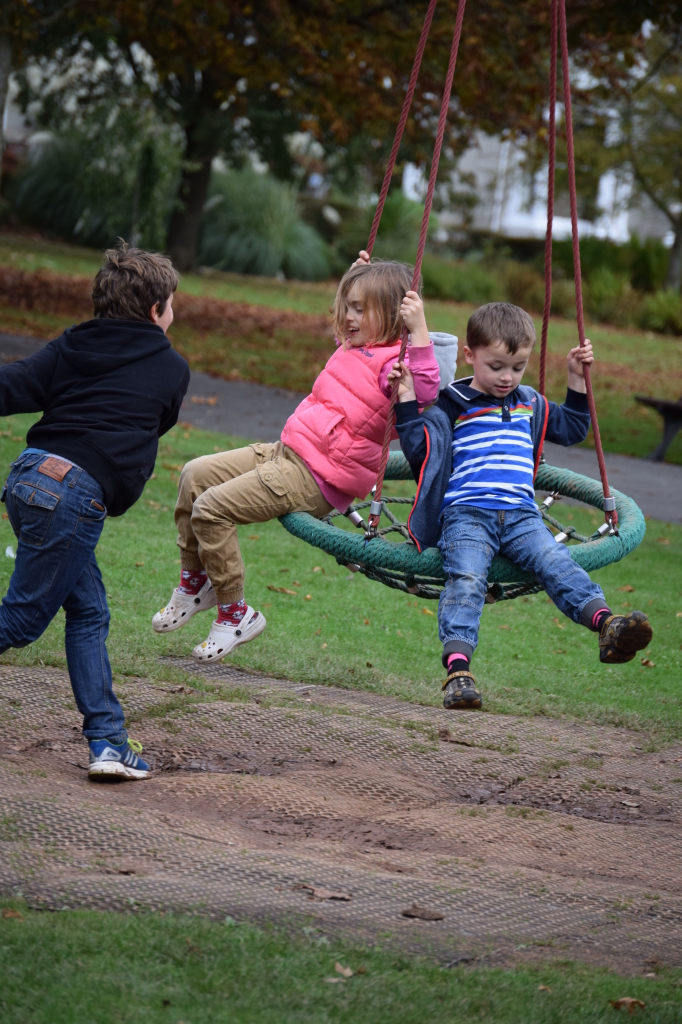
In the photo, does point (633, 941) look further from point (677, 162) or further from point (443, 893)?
point (677, 162)

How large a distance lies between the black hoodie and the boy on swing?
89 centimetres

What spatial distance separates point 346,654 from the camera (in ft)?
18.2

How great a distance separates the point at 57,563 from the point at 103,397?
0.52 metres

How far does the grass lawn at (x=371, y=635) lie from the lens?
17.2 feet

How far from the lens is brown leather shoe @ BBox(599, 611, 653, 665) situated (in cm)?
335

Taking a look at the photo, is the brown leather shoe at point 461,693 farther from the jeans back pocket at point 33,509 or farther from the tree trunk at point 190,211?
the tree trunk at point 190,211

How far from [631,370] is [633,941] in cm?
1583

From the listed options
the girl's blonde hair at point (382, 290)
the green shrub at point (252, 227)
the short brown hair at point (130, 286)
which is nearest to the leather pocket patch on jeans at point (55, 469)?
the short brown hair at point (130, 286)

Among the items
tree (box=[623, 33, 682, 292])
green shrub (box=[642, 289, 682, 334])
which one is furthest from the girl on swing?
tree (box=[623, 33, 682, 292])

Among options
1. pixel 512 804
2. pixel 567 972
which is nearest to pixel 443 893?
pixel 567 972

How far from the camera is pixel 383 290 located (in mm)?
3996

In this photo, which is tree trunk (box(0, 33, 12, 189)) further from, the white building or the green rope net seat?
the white building

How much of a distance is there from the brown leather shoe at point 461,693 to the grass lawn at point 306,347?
900cm

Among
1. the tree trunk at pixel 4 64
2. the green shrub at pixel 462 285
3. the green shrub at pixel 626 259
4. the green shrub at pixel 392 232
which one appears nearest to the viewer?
the tree trunk at pixel 4 64
